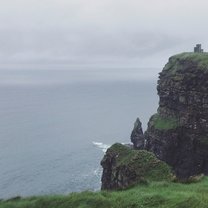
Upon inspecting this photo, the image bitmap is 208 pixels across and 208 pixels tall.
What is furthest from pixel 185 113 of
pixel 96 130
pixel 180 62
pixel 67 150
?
pixel 96 130

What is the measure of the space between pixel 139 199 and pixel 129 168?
662 inches

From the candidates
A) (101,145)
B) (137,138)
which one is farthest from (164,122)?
(101,145)

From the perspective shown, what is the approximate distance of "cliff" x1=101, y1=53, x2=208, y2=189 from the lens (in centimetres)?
10056

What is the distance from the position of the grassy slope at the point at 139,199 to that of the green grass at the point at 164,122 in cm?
7309

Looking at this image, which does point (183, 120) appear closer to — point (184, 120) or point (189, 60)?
point (184, 120)

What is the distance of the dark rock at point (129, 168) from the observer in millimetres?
44000

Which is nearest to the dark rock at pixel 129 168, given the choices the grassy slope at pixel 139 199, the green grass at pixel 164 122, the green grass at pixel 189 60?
the grassy slope at pixel 139 199

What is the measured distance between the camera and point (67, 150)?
154125 mm

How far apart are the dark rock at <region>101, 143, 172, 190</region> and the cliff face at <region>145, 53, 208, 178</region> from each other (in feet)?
147

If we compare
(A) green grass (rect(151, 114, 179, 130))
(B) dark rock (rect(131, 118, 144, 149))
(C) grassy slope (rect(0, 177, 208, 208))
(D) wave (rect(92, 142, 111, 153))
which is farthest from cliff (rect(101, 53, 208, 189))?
(C) grassy slope (rect(0, 177, 208, 208))

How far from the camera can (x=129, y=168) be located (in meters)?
46.9

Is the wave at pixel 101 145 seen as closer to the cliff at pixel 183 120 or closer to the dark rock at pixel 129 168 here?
the cliff at pixel 183 120

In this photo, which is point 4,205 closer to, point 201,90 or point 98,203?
point 98,203

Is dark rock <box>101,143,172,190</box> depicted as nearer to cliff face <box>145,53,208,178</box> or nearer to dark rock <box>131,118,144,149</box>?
cliff face <box>145,53,208,178</box>
